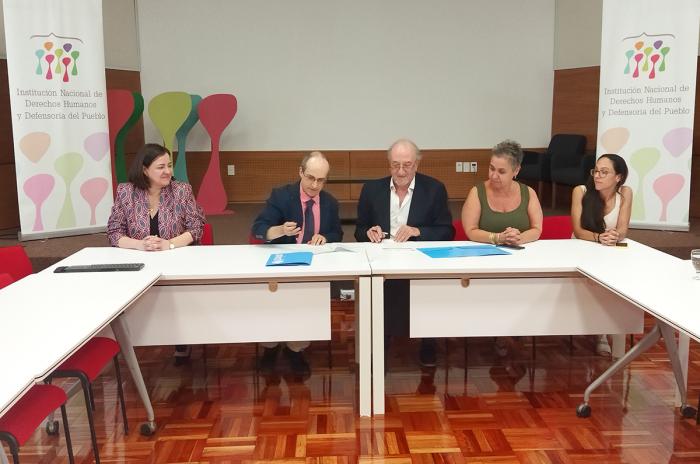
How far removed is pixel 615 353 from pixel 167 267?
254cm

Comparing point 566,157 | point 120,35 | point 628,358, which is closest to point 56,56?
point 120,35

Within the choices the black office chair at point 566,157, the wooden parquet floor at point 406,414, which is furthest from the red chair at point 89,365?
the black office chair at point 566,157

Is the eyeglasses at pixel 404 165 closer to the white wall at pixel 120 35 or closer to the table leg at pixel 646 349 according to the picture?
the table leg at pixel 646 349

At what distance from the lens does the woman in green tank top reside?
148 inches

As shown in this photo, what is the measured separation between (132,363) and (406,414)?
128 centimetres

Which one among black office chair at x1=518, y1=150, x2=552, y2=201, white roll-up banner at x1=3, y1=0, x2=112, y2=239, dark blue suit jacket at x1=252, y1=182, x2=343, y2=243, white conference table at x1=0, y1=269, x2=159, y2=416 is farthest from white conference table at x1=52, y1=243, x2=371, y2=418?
black office chair at x1=518, y1=150, x2=552, y2=201

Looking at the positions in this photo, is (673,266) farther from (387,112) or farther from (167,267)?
(387,112)

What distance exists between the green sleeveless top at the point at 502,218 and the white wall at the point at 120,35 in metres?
5.52

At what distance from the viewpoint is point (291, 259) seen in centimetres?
321

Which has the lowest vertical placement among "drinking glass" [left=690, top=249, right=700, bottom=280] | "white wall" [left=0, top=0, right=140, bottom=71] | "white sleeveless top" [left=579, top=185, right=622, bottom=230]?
"drinking glass" [left=690, top=249, right=700, bottom=280]

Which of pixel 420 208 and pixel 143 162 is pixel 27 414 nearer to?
pixel 143 162

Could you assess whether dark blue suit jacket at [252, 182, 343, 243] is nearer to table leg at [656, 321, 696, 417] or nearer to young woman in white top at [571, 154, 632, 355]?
young woman in white top at [571, 154, 632, 355]

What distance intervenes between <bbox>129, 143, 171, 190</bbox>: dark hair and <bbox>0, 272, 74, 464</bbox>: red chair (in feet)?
5.17

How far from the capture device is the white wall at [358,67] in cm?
819
